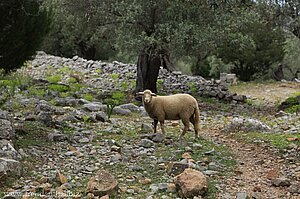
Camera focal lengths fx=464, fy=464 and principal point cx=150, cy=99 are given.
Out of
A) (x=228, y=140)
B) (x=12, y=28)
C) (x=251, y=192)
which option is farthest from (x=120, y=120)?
(x=251, y=192)

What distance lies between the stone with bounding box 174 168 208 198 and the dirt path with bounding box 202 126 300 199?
311 mm

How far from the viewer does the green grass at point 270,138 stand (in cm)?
931

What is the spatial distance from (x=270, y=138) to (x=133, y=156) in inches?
135

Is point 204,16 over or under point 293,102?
over

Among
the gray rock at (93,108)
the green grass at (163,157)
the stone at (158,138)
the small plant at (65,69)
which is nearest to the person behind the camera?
the green grass at (163,157)

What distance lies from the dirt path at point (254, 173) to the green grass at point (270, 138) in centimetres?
29

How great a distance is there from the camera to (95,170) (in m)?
7.13

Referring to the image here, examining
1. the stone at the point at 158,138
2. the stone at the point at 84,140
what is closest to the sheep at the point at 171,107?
the stone at the point at 158,138

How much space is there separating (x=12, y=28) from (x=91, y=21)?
22.9 ft

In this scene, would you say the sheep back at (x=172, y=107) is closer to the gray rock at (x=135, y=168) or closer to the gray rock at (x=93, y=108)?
the gray rock at (x=135, y=168)

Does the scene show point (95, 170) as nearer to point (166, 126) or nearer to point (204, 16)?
point (166, 126)

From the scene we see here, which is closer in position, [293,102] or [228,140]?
[228,140]

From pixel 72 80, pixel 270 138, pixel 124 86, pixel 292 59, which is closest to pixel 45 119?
pixel 270 138

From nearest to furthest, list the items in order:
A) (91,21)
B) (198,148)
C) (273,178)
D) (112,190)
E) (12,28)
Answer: (112,190), (273,178), (198,148), (12,28), (91,21)
